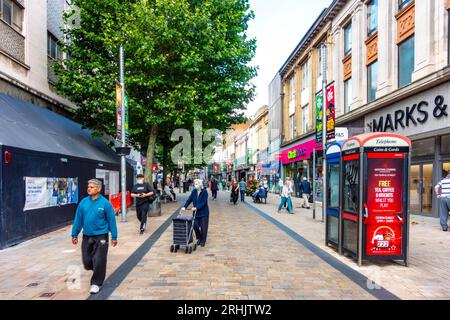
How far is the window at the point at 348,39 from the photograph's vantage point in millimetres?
20797

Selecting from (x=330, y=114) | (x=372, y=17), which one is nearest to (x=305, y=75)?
(x=372, y=17)

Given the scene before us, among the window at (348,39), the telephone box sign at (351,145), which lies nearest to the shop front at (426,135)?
the window at (348,39)

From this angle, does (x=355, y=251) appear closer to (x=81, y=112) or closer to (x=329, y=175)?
(x=329, y=175)

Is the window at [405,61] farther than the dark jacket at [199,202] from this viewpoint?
Yes

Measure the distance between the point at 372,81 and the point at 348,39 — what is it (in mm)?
4400

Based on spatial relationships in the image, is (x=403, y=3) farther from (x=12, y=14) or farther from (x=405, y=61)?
(x=12, y=14)

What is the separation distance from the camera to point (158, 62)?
14930mm

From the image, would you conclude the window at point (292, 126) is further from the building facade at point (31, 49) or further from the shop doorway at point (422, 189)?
the building facade at point (31, 49)

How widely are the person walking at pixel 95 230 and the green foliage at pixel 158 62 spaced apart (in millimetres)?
10399

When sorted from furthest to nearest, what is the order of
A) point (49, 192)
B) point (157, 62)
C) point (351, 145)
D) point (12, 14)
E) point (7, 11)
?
point (157, 62) < point (12, 14) < point (7, 11) < point (49, 192) < point (351, 145)

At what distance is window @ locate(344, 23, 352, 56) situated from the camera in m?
20.8
